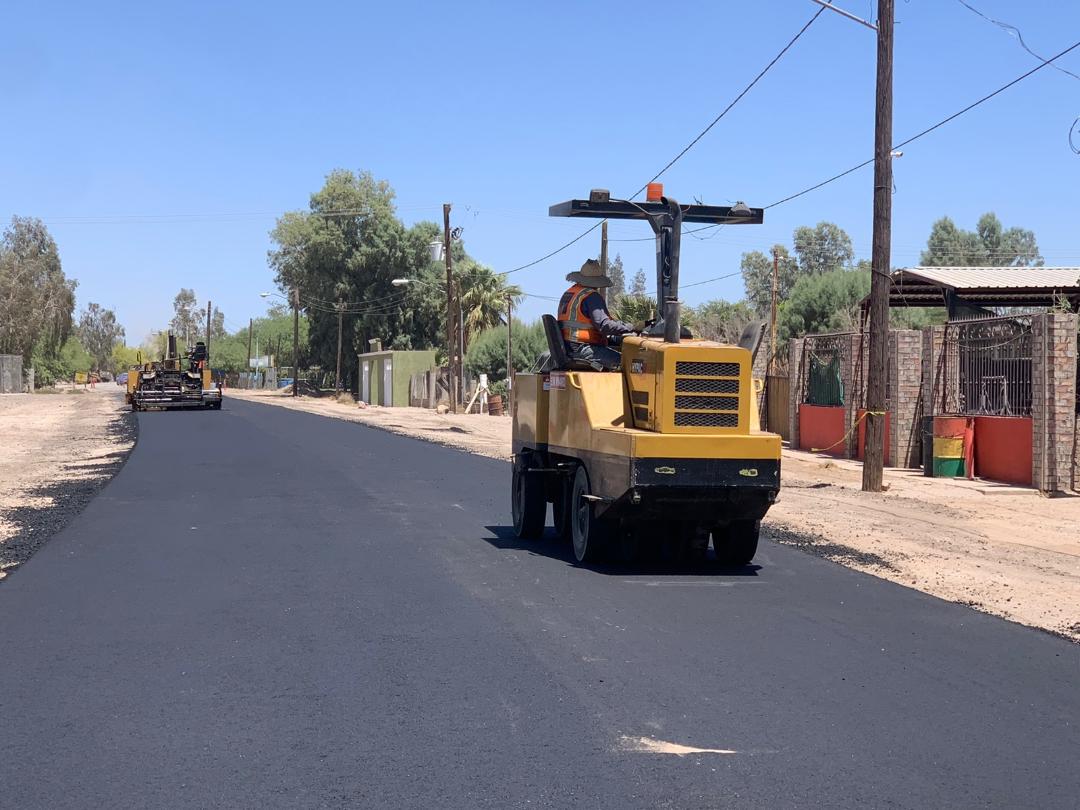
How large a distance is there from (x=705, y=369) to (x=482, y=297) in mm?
65740

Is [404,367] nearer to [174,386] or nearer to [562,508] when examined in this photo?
[174,386]

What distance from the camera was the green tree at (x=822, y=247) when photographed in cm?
11569

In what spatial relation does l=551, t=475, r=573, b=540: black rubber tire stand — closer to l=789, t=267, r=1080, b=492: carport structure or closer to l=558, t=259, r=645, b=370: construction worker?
l=558, t=259, r=645, b=370: construction worker

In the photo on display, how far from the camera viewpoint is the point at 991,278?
2786 cm

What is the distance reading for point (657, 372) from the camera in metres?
10.1

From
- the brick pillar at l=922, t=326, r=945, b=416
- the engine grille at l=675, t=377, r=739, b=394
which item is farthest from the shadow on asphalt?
the brick pillar at l=922, t=326, r=945, b=416

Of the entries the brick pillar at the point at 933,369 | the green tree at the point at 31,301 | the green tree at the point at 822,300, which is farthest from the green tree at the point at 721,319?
the green tree at the point at 31,301

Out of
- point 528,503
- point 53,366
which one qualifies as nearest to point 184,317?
point 53,366

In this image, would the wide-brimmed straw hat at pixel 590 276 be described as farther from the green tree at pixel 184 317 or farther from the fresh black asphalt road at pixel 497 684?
the green tree at pixel 184 317

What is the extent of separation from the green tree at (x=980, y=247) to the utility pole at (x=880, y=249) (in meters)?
84.5

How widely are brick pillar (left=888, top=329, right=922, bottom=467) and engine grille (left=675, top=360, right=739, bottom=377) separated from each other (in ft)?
43.5

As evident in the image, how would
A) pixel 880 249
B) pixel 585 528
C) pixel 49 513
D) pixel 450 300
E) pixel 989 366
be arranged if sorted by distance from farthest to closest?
pixel 450 300 → pixel 989 366 → pixel 880 249 → pixel 49 513 → pixel 585 528

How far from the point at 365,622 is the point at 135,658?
1594 mm

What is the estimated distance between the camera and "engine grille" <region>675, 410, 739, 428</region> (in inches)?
393
